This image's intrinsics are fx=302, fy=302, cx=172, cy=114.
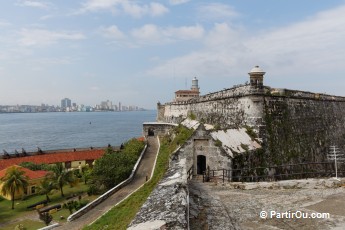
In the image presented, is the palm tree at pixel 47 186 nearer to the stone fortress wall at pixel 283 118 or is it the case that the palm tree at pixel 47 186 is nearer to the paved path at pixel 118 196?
the paved path at pixel 118 196

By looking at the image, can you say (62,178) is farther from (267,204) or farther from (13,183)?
(267,204)

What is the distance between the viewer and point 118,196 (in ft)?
74.9

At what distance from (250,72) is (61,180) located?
23161 mm

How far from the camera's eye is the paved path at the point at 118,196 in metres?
19.6

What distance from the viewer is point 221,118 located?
2458 centimetres

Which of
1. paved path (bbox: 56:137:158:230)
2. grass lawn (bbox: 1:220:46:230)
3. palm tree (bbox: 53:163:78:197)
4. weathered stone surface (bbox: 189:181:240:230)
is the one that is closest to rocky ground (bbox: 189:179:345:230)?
weathered stone surface (bbox: 189:181:240:230)

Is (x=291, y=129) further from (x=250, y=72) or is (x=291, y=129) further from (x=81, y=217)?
(x=81, y=217)

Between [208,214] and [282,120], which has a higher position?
[282,120]

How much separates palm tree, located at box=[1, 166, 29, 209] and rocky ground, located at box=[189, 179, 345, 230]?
27.8 m

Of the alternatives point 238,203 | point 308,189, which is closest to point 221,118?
point 308,189

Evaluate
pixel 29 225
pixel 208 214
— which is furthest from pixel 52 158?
pixel 208 214

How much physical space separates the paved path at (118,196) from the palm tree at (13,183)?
12565mm

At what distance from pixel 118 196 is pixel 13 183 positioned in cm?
1456

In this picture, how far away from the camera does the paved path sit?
19594 mm
